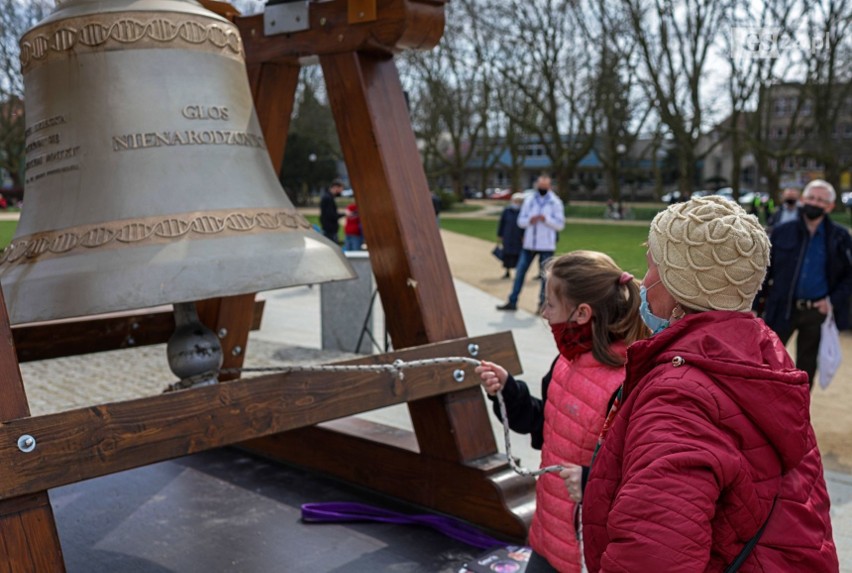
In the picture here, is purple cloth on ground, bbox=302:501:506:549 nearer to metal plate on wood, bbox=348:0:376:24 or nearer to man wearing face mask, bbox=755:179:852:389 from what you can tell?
metal plate on wood, bbox=348:0:376:24

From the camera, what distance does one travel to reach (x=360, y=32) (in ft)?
10.3

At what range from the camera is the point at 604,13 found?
31.7 metres

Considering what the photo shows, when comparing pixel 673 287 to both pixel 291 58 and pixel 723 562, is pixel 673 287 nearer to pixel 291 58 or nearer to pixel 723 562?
pixel 723 562

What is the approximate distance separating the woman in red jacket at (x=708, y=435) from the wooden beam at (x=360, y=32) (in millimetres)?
1762

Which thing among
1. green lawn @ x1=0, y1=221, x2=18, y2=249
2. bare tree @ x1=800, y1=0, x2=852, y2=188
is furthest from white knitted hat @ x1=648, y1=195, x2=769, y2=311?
bare tree @ x1=800, y1=0, x2=852, y2=188

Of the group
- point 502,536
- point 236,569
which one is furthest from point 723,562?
point 236,569

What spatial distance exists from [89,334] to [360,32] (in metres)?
2.03

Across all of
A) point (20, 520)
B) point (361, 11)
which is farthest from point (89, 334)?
point (20, 520)

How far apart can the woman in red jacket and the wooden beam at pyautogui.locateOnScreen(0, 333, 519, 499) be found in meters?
1.22

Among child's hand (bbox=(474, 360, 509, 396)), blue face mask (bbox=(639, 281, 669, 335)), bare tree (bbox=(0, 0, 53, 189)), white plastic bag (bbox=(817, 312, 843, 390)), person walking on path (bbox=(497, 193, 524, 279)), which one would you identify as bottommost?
white plastic bag (bbox=(817, 312, 843, 390))

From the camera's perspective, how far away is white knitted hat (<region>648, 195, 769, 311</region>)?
1432mm

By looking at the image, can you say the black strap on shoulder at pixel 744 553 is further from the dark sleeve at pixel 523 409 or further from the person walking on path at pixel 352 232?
the person walking on path at pixel 352 232

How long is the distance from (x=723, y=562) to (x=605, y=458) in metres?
0.24

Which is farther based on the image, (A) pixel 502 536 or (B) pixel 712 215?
(A) pixel 502 536
